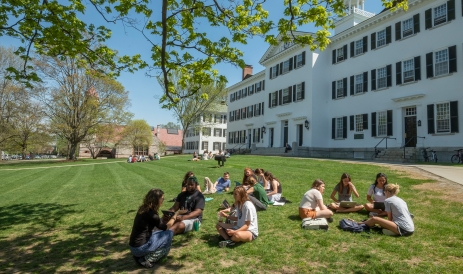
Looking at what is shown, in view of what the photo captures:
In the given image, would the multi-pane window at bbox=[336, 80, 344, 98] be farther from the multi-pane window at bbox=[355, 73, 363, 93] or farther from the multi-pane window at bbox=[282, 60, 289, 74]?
the multi-pane window at bbox=[282, 60, 289, 74]

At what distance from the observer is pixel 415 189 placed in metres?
9.78

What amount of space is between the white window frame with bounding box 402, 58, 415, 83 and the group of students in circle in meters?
16.0

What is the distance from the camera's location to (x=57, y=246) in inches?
239

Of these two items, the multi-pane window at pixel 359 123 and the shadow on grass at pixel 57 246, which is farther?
the multi-pane window at pixel 359 123

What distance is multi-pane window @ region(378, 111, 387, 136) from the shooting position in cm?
2187

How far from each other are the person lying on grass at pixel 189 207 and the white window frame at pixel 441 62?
1868 cm

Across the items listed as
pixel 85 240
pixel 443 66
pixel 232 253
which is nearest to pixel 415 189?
pixel 232 253

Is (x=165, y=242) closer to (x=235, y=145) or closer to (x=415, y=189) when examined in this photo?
(x=415, y=189)

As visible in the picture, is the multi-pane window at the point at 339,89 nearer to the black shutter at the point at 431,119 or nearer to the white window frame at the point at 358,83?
the white window frame at the point at 358,83

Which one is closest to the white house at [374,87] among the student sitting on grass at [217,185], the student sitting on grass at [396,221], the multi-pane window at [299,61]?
the multi-pane window at [299,61]

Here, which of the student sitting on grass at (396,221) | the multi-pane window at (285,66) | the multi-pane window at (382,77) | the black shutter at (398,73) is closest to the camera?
the student sitting on grass at (396,221)

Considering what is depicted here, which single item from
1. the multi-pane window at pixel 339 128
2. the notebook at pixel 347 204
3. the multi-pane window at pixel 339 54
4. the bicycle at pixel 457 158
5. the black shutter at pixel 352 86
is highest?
the multi-pane window at pixel 339 54

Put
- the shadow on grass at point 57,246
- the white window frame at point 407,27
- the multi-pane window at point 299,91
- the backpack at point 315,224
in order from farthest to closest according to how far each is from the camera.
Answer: the multi-pane window at point 299,91, the white window frame at point 407,27, the backpack at point 315,224, the shadow on grass at point 57,246

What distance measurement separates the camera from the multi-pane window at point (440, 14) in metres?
18.6
